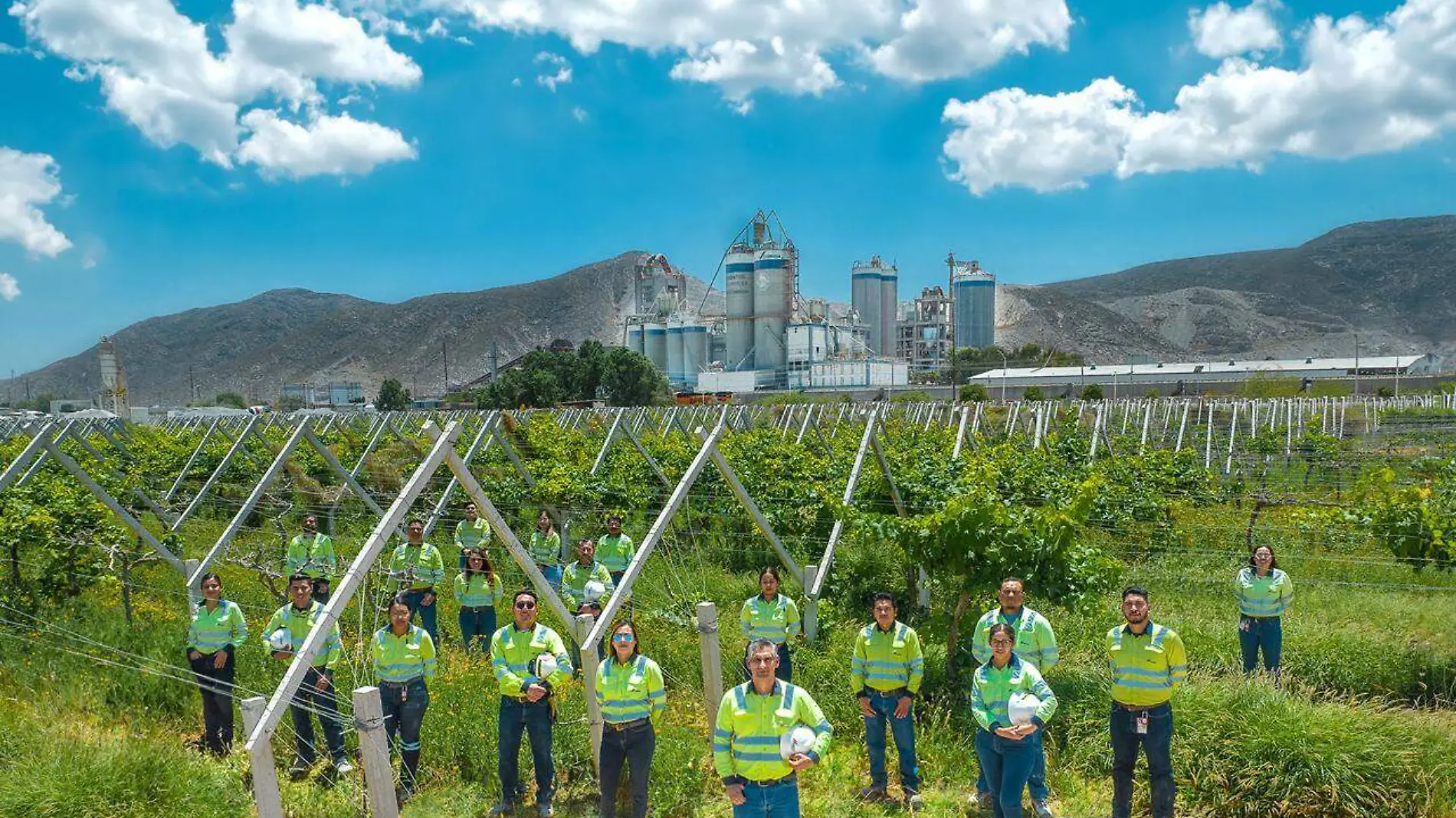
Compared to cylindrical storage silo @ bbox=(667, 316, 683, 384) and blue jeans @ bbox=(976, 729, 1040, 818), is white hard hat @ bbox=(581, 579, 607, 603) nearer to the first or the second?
blue jeans @ bbox=(976, 729, 1040, 818)

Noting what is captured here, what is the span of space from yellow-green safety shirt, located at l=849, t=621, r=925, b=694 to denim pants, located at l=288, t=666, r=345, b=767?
3599 millimetres

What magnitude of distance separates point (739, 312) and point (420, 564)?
3535 inches

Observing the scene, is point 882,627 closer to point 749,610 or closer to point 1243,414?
point 749,610

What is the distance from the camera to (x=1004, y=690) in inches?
189

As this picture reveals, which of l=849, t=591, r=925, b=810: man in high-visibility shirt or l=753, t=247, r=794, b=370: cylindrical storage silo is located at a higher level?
l=753, t=247, r=794, b=370: cylindrical storage silo

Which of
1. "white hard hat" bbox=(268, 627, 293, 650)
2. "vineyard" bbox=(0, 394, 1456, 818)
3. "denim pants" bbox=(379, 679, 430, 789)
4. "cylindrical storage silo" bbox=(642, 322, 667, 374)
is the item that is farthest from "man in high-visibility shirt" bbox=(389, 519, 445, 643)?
"cylindrical storage silo" bbox=(642, 322, 667, 374)

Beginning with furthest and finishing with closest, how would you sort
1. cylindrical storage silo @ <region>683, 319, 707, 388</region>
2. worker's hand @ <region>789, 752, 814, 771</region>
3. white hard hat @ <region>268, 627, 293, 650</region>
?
cylindrical storage silo @ <region>683, 319, 707, 388</region> → white hard hat @ <region>268, 627, 293, 650</region> → worker's hand @ <region>789, 752, 814, 771</region>

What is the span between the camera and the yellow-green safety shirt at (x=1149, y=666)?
5059 mm

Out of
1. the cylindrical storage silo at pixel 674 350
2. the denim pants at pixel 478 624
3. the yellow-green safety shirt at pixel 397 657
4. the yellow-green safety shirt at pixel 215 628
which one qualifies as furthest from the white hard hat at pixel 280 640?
the cylindrical storage silo at pixel 674 350

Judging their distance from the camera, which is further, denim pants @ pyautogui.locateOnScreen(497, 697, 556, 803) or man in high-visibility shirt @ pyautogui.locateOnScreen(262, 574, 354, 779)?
man in high-visibility shirt @ pyautogui.locateOnScreen(262, 574, 354, 779)

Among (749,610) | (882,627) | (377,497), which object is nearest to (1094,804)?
(882,627)

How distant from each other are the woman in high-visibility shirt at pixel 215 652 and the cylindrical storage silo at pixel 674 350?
9715 centimetres

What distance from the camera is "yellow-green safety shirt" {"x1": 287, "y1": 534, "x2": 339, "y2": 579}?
9.23 metres

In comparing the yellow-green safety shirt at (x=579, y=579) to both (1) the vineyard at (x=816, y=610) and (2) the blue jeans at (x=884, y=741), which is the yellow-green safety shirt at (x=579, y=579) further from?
(2) the blue jeans at (x=884, y=741)
